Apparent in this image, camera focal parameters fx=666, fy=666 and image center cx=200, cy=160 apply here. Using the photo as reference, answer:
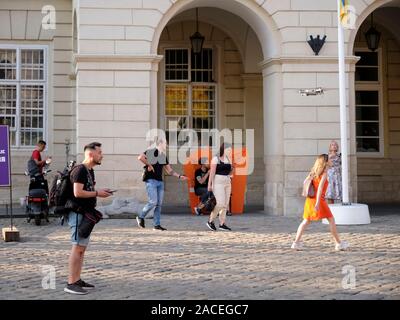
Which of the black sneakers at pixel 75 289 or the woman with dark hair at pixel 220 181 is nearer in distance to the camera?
the black sneakers at pixel 75 289

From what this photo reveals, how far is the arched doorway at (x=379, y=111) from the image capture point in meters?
19.7

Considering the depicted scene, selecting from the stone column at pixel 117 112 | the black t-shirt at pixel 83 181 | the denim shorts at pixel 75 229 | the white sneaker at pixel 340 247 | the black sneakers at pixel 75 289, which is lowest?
the black sneakers at pixel 75 289

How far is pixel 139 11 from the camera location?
15211 mm

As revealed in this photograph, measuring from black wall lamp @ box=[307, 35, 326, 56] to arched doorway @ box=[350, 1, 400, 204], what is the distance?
499 cm

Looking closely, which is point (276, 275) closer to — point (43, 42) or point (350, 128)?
point (350, 128)

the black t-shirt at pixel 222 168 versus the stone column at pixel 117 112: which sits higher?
the stone column at pixel 117 112

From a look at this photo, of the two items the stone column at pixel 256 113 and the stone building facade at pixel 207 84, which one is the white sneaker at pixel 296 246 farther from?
the stone column at pixel 256 113

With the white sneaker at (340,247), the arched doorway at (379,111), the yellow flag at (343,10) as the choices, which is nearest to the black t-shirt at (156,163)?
the white sneaker at (340,247)

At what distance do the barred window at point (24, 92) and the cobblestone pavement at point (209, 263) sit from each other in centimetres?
583

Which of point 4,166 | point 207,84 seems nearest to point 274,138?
point 207,84

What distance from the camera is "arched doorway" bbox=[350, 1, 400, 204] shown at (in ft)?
64.7

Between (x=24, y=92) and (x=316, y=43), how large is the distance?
8.32 meters

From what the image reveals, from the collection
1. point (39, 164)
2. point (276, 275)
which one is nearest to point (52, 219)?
point (39, 164)

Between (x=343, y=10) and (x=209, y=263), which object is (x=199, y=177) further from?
(x=209, y=263)
